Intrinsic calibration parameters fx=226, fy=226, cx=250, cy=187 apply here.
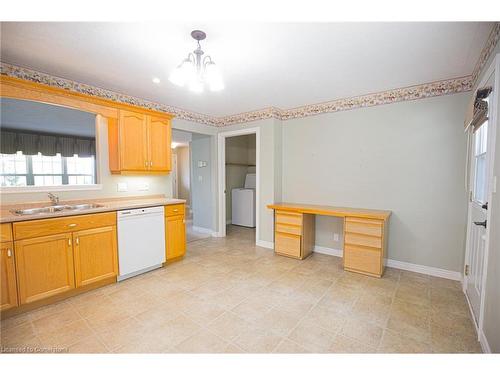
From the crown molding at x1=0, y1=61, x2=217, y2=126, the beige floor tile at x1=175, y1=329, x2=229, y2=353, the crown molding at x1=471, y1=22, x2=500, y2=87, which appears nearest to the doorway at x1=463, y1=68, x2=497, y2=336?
the crown molding at x1=471, y1=22, x2=500, y2=87

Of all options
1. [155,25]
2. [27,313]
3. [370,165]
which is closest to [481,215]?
[370,165]

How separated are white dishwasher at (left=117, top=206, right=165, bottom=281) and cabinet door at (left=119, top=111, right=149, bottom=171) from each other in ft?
2.18

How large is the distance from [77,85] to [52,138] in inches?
27.2

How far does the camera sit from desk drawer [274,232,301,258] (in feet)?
11.0

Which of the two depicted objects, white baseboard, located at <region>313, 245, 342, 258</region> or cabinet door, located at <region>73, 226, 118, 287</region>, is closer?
cabinet door, located at <region>73, 226, 118, 287</region>

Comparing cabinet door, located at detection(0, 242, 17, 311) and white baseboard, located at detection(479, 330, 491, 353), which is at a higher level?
cabinet door, located at detection(0, 242, 17, 311)

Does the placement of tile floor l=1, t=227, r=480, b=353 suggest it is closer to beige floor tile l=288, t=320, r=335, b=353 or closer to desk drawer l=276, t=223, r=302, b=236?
beige floor tile l=288, t=320, r=335, b=353

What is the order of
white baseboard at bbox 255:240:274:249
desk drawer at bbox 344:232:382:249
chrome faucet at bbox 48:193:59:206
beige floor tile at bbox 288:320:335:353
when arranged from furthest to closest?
white baseboard at bbox 255:240:274:249, desk drawer at bbox 344:232:382:249, chrome faucet at bbox 48:193:59:206, beige floor tile at bbox 288:320:335:353

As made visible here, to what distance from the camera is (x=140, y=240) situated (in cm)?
276

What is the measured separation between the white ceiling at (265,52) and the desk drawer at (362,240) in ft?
6.10

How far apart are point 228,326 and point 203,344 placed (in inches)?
10.3

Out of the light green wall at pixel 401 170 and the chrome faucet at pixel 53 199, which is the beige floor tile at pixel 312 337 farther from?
the chrome faucet at pixel 53 199

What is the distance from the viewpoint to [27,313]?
2008 mm
